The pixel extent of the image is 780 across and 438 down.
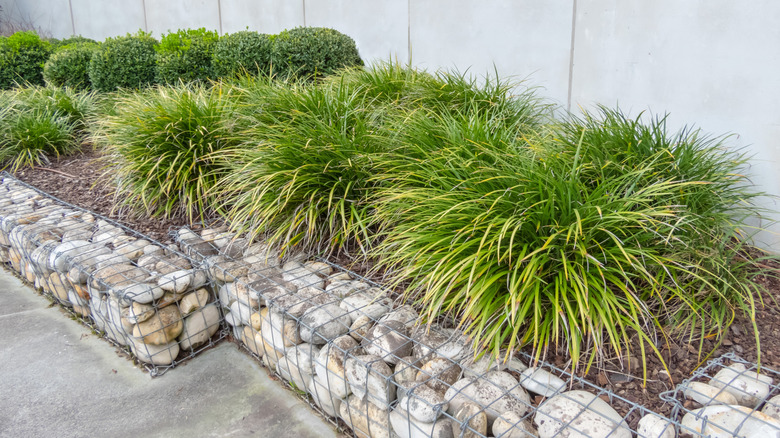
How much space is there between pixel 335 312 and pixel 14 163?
4.26 m

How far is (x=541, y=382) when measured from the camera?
1966 millimetres

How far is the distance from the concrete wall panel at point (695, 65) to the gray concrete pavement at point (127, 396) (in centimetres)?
269

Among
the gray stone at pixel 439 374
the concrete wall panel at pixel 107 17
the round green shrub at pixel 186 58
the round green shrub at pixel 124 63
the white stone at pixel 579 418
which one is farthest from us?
the concrete wall panel at pixel 107 17

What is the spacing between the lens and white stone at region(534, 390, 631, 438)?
170cm

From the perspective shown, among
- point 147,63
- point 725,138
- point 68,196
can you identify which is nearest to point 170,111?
point 68,196

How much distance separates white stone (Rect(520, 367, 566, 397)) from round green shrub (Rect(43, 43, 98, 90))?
6.42 meters

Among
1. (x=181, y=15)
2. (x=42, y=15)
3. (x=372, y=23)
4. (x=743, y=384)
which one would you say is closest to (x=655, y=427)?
(x=743, y=384)

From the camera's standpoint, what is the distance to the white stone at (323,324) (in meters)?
2.38

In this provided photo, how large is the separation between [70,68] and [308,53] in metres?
3.44

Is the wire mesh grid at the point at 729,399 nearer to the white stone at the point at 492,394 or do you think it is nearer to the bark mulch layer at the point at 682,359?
the bark mulch layer at the point at 682,359

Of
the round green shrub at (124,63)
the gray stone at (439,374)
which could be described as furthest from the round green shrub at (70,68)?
the gray stone at (439,374)

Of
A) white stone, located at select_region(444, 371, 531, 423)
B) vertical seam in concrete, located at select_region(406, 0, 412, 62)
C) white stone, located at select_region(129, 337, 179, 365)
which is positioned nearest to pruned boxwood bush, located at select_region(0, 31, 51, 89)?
vertical seam in concrete, located at select_region(406, 0, 412, 62)

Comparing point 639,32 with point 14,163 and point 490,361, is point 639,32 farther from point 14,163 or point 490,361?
point 14,163

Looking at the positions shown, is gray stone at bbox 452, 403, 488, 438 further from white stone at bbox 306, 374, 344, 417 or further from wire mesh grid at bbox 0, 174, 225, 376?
wire mesh grid at bbox 0, 174, 225, 376
